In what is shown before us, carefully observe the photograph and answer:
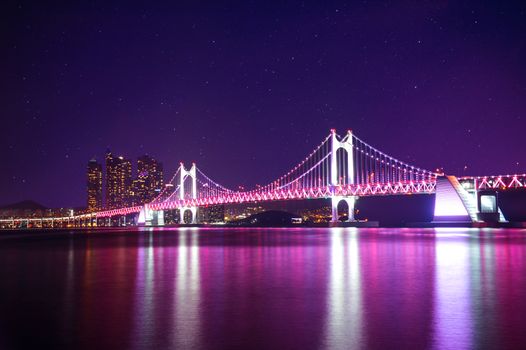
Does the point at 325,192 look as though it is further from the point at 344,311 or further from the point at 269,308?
the point at 344,311

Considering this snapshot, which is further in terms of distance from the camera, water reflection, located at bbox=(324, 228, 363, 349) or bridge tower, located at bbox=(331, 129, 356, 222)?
bridge tower, located at bbox=(331, 129, 356, 222)

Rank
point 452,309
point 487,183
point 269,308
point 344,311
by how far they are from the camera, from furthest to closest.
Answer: point 487,183 < point 269,308 < point 452,309 < point 344,311

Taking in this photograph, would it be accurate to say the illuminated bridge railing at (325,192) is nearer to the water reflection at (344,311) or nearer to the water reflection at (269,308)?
the water reflection at (269,308)

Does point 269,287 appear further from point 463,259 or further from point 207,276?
point 463,259

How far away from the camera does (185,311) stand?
8.27m

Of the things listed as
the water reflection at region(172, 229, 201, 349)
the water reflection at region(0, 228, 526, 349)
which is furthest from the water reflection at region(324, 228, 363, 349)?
the water reflection at region(172, 229, 201, 349)

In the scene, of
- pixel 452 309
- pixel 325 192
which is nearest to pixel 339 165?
pixel 325 192

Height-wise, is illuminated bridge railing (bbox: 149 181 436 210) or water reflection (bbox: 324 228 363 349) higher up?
illuminated bridge railing (bbox: 149 181 436 210)

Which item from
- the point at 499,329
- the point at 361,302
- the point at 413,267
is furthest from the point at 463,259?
the point at 499,329

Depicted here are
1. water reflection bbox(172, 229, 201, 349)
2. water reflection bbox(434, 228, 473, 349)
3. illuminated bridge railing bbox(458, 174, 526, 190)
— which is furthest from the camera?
illuminated bridge railing bbox(458, 174, 526, 190)

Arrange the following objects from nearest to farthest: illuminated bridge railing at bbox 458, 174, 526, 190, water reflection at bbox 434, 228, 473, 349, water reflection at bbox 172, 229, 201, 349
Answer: water reflection at bbox 434, 228, 473, 349, water reflection at bbox 172, 229, 201, 349, illuminated bridge railing at bbox 458, 174, 526, 190

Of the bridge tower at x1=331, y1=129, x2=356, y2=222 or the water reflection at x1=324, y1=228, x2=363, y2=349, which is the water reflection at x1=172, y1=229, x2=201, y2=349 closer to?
the water reflection at x1=324, y1=228, x2=363, y2=349

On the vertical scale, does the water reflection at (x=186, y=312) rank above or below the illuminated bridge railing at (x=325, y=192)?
below

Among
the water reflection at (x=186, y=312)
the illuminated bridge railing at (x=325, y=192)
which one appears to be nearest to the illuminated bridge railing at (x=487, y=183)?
the illuminated bridge railing at (x=325, y=192)
